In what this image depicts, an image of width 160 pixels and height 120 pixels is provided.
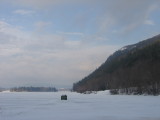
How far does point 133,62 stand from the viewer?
165 metres

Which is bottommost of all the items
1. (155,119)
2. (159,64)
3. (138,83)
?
(155,119)

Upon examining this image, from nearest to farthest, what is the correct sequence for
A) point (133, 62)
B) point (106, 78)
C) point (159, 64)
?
point (159, 64)
point (133, 62)
point (106, 78)

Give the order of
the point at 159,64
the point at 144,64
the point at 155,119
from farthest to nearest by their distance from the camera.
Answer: the point at 144,64 → the point at 159,64 → the point at 155,119

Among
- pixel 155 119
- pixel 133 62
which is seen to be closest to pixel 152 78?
pixel 133 62

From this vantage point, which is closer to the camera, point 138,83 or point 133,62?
point 138,83

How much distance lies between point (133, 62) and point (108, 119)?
14199 cm

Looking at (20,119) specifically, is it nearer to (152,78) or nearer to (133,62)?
(152,78)

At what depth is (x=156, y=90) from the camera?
102 meters

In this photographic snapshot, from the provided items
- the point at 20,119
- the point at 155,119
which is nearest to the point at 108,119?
the point at 155,119

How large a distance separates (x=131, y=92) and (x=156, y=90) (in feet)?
60.6

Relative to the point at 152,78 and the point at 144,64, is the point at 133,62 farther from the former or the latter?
the point at 152,78

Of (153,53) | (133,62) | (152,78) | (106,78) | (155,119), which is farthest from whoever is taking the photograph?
(106,78)

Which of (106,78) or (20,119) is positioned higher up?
(106,78)

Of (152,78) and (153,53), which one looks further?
(153,53)
